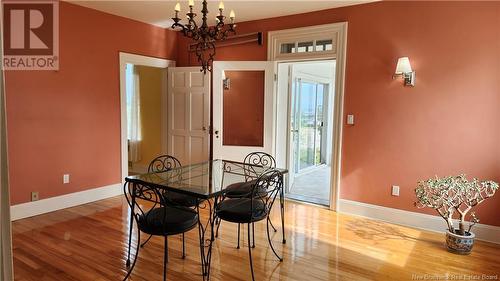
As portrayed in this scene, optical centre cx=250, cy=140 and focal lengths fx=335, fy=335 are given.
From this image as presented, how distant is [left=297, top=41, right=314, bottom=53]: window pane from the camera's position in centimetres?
439

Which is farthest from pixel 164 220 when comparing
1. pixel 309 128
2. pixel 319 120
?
pixel 319 120

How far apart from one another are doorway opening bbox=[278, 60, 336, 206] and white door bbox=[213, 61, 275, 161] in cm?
23

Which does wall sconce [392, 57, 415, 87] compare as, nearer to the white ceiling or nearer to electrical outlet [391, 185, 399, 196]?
the white ceiling

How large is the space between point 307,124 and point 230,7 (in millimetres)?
3128

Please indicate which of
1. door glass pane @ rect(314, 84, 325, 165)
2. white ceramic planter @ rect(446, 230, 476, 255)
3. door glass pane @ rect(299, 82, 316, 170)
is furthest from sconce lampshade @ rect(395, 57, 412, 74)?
door glass pane @ rect(314, 84, 325, 165)

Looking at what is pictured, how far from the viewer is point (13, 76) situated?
12.3ft

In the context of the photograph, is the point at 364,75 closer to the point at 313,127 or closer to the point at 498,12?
the point at 498,12

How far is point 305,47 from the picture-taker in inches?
174

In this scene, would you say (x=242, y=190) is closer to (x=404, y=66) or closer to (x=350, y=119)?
(x=350, y=119)

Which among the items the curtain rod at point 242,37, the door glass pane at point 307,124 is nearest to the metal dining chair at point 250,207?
the curtain rod at point 242,37

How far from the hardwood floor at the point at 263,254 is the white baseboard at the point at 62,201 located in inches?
4.6

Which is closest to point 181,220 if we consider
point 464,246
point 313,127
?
point 464,246

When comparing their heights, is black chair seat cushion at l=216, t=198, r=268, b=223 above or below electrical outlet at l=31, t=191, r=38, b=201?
above

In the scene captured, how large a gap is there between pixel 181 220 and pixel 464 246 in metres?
2.58
